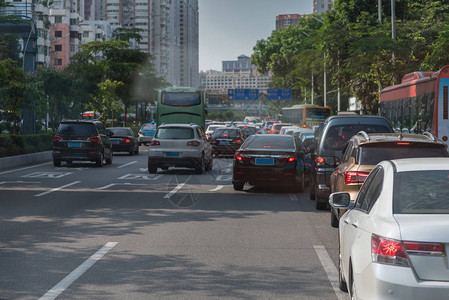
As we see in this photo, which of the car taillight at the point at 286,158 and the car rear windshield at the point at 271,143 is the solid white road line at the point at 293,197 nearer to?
the car taillight at the point at 286,158

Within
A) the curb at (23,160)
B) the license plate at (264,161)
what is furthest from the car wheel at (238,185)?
the curb at (23,160)

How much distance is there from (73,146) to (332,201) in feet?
72.3

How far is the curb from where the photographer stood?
27333 mm

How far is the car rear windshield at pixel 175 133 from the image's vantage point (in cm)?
2478

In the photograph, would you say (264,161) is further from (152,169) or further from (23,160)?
(23,160)

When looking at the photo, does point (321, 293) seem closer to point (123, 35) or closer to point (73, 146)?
point (73, 146)

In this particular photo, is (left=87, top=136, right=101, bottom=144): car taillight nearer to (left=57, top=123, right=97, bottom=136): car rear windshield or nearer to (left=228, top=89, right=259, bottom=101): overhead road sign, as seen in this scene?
(left=57, top=123, right=97, bottom=136): car rear windshield

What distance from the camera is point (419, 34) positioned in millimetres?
38375

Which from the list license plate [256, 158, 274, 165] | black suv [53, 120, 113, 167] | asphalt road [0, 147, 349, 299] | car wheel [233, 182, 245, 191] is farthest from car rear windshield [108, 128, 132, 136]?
license plate [256, 158, 274, 165]

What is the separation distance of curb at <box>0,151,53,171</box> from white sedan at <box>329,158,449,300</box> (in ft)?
74.8

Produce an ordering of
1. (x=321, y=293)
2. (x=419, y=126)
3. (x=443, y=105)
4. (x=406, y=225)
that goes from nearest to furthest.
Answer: (x=406, y=225), (x=321, y=293), (x=443, y=105), (x=419, y=126)

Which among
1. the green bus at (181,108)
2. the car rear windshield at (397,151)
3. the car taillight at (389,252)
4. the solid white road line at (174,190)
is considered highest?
the green bus at (181,108)

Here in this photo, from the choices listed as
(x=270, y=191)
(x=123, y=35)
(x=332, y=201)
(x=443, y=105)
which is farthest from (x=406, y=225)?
(x=123, y=35)

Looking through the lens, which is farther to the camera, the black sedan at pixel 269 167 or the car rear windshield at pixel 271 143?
the car rear windshield at pixel 271 143
